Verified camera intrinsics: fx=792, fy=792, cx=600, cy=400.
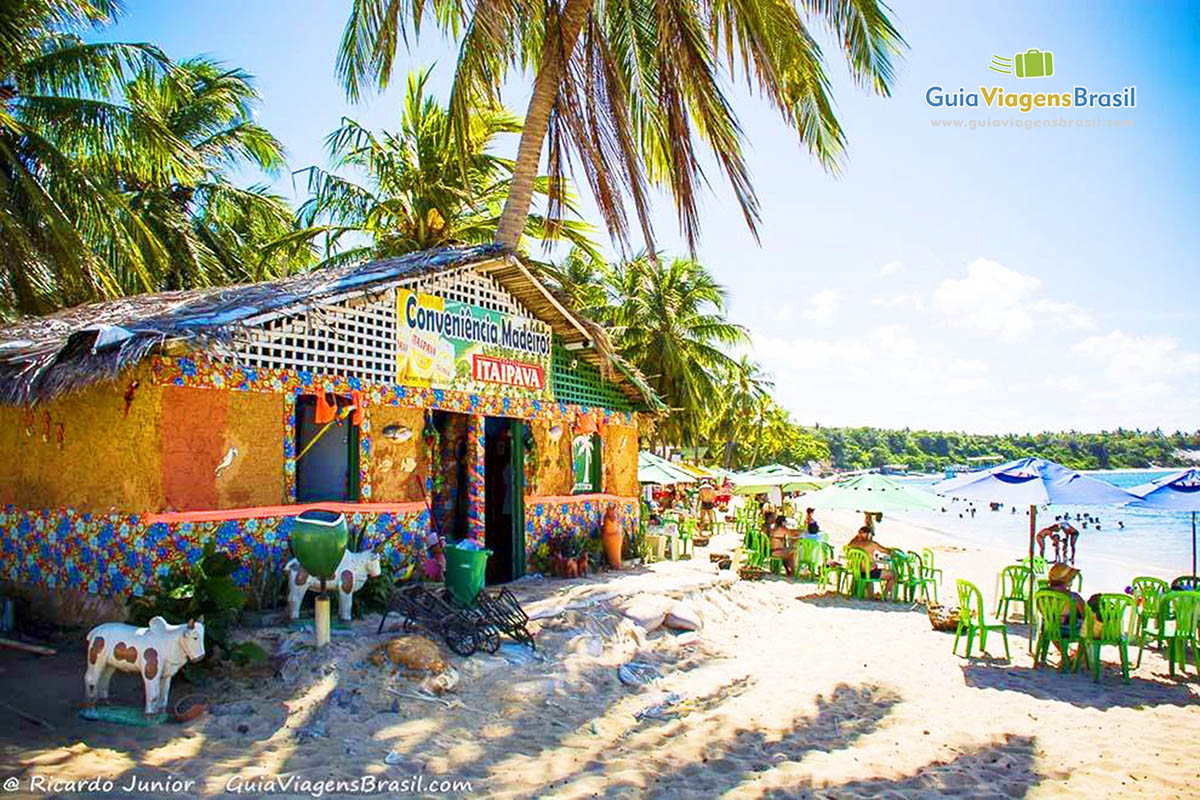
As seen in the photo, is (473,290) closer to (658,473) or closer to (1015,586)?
(1015,586)

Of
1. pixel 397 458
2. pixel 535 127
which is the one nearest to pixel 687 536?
pixel 397 458

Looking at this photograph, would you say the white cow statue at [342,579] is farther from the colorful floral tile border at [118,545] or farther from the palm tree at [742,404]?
the palm tree at [742,404]

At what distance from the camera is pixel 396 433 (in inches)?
358

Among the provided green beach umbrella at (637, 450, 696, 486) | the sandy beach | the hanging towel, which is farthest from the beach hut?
green beach umbrella at (637, 450, 696, 486)

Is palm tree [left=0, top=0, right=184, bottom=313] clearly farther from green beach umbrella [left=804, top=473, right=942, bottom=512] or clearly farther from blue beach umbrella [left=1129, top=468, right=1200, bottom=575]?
blue beach umbrella [left=1129, top=468, right=1200, bottom=575]

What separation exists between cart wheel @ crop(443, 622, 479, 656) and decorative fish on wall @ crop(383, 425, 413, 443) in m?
2.58

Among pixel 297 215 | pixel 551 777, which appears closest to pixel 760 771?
pixel 551 777

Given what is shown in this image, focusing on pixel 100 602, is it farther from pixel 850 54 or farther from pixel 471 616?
pixel 850 54

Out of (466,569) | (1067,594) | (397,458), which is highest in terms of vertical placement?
(397,458)

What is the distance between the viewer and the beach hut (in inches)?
281

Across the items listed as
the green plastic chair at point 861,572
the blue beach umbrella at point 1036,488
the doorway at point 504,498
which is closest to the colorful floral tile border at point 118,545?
the doorway at point 504,498

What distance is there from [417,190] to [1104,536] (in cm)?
3759

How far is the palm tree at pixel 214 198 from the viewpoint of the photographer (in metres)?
15.9

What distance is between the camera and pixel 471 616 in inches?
296
